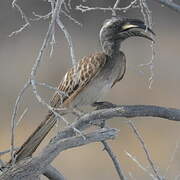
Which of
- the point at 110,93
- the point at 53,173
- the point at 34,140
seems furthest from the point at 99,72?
the point at 110,93

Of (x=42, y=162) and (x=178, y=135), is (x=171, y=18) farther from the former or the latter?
(x=42, y=162)

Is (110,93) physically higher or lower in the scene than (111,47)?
lower

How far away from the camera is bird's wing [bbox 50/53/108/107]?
13.4 ft

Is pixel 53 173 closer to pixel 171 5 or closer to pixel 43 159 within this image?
pixel 43 159

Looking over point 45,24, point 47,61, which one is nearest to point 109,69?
point 47,61

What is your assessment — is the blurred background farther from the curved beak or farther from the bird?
the curved beak

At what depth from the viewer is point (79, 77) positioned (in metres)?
4.19

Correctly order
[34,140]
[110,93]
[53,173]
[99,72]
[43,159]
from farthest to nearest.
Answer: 1. [110,93]
2. [99,72]
3. [34,140]
4. [53,173]
5. [43,159]

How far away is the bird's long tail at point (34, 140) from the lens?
3.56 m

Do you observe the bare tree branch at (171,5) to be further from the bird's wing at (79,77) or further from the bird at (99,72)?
the bird's wing at (79,77)

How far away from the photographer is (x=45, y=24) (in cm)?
1013

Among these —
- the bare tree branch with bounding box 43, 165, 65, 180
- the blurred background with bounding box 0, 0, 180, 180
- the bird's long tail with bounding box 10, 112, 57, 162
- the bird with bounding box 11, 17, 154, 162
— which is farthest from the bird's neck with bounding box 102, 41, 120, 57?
the blurred background with bounding box 0, 0, 180, 180

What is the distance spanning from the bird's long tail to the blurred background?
262cm

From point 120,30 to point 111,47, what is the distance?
22 centimetres
